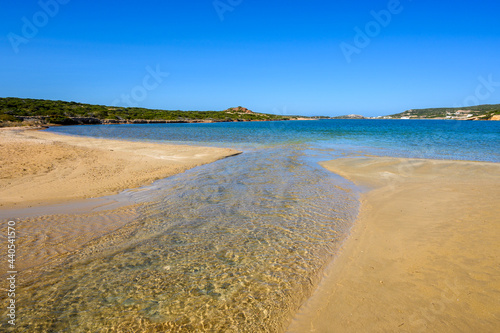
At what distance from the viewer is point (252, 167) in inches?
567

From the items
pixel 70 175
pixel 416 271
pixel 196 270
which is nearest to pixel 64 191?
pixel 70 175

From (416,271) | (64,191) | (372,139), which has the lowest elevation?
(372,139)

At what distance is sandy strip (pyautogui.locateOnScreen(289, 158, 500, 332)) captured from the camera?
3375mm

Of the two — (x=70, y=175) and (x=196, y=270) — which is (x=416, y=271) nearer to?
(x=196, y=270)

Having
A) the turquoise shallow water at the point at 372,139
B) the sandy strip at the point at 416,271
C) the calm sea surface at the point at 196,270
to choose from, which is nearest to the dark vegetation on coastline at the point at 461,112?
the turquoise shallow water at the point at 372,139

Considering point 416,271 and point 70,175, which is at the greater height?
point 70,175

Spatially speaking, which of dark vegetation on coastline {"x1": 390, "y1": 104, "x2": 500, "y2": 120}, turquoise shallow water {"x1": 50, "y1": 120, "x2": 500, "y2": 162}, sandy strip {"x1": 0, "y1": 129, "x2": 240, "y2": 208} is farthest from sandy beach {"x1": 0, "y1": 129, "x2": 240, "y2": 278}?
dark vegetation on coastline {"x1": 390, "y1": 104, "x2": 500, "y2": 120}

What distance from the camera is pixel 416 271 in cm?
444

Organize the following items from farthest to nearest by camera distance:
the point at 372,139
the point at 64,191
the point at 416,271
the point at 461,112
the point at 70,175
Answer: the point at 461,112, the point at 372,139, the point at 70,175, the point at 64,191, the point at 416,271

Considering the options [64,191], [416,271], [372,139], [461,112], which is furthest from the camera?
[461,112]

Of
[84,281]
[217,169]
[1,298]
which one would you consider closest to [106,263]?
[84,281]

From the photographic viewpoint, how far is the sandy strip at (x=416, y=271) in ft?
11.1

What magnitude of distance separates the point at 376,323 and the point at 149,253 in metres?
3.97

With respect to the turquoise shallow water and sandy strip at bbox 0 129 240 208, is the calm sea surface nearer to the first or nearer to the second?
sandy strip at bbox 0 129 240 208
